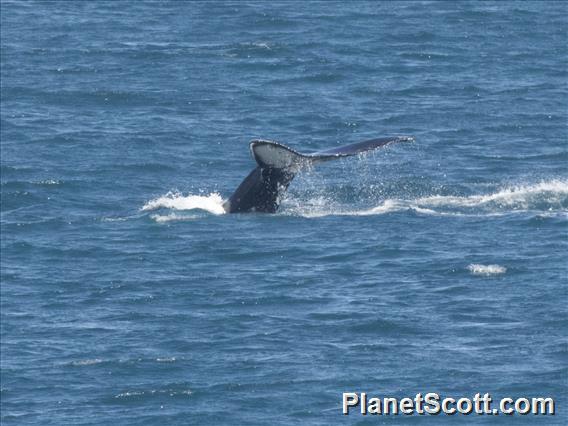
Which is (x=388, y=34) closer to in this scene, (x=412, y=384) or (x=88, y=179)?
(x=88, y=179)

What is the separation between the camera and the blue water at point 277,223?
40844 mm

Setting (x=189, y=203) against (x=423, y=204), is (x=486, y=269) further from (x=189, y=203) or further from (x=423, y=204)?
(x=189, y=203)

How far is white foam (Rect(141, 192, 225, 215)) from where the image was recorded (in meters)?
53.0

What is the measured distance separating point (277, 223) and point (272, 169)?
78.2 inches

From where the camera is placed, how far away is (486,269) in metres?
47.3

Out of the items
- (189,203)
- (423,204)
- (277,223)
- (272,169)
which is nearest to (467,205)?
(423,204)

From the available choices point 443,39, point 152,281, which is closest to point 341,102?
point 443,39

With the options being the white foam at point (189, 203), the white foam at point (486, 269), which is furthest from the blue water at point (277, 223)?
the white foam at point (189, 203)

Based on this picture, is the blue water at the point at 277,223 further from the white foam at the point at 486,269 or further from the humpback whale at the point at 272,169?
the humpback whale at the point at 272,169

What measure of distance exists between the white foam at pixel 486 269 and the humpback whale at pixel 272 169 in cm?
342

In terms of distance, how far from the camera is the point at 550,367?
40688mm

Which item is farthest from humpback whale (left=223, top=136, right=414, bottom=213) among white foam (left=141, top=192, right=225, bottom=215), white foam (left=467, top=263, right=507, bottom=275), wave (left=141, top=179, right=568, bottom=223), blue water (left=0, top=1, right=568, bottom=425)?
white foam (left=467, top=263, right=507, bottom=275)

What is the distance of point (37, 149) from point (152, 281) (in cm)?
1578

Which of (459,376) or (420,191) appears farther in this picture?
(420,191)
